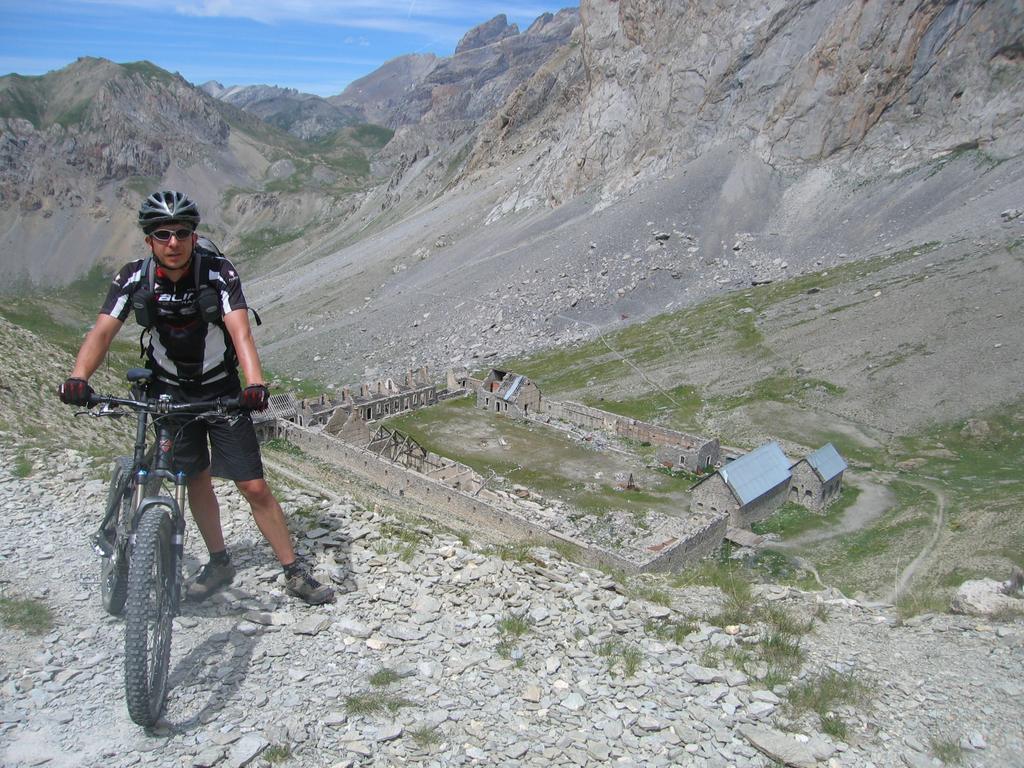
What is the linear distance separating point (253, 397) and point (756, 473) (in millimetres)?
26401

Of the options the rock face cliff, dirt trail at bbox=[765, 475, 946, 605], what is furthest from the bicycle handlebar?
the rock face cliff

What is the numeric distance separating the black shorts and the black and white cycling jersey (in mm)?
147

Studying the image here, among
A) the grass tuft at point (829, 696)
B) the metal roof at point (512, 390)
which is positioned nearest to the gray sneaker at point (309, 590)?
the grass tuft at point (829, 696)

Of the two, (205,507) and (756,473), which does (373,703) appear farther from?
(756,473)

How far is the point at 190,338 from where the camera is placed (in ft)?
26.9

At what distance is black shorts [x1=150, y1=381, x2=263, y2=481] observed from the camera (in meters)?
8.38

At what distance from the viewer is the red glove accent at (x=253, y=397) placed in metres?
7.34

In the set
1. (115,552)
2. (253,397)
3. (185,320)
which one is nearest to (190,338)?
(185,320)

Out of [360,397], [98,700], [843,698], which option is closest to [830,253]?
[360,397]

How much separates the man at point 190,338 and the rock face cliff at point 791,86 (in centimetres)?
7544

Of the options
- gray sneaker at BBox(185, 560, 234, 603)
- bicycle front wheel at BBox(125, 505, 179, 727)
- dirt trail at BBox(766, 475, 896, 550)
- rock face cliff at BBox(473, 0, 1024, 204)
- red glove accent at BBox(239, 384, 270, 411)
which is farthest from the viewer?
rock face cliff at BBox(473, 0, 1024, 204)

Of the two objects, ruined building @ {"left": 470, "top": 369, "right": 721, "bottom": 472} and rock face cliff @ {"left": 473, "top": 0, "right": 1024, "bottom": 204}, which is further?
rock face cliff @ {"left": 473, "top": 0, "right": 1024, "bottom": 204}

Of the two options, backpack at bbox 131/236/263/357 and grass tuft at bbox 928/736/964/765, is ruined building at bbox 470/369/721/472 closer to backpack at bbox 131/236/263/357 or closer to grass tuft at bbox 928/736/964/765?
grass tuft at bbox 928/736/964/765

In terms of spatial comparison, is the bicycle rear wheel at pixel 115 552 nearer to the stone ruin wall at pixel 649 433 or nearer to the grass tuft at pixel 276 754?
the grass tuft at pixel 276 754
